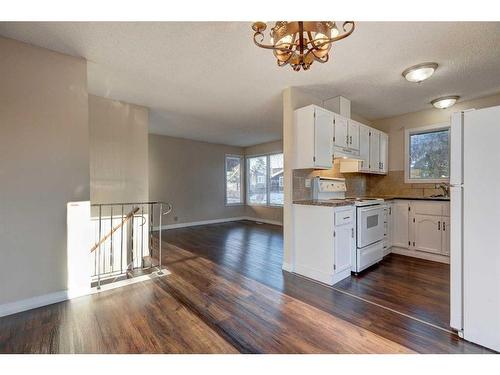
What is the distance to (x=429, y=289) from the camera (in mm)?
2574

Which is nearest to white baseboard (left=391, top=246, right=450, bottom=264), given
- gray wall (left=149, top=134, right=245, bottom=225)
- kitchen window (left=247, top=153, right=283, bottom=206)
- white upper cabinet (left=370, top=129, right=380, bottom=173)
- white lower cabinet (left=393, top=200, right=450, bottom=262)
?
white lower cabinet (left=393, top=200, right=450, bottom=262)

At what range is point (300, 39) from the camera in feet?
4.90

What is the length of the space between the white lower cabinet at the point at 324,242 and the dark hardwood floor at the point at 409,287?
202 millimetres

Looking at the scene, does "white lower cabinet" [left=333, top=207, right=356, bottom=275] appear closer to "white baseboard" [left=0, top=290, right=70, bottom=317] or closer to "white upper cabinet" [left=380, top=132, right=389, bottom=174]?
"white upper cabinet" [left=380, top=132, right=389, bottom=174]

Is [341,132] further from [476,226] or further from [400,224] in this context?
[476,226]

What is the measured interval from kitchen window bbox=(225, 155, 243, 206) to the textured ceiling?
3767 mm

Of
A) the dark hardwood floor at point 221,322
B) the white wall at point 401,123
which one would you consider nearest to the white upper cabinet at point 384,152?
the white wall at point 401,123

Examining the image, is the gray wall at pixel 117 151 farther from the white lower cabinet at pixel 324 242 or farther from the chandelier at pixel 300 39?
the chandelier at pixel 300 39

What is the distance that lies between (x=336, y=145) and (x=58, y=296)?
12.3 ft

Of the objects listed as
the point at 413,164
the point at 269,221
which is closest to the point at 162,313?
the point at 413,164

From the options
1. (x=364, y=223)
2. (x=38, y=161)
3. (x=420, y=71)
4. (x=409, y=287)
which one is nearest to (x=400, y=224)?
(x=364, y=223)

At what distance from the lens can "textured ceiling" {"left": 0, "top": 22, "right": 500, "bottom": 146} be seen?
1996mm

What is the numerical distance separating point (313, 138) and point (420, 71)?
1.33 meters

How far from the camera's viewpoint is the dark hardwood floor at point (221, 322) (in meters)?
1.65
